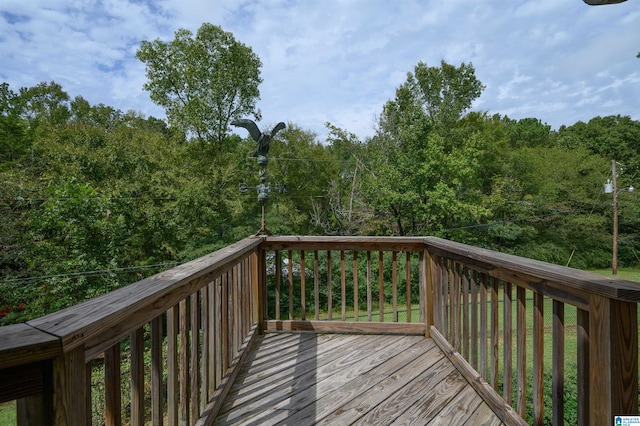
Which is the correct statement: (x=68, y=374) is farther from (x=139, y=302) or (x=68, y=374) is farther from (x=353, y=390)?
(x=353, y=390)

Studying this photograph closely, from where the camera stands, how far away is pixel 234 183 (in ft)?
45.2

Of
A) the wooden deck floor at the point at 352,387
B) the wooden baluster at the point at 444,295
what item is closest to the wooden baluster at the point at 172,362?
the wooden deck floor at the point at 352,387

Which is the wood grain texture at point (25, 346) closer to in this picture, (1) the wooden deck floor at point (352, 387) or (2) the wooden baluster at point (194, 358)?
(2) the wooden baluster at point (194, 358)

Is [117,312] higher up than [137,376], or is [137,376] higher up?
[117,312]

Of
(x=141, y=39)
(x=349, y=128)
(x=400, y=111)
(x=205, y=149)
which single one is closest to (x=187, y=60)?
(x=141, y=39)

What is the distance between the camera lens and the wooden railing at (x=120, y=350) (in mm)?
636

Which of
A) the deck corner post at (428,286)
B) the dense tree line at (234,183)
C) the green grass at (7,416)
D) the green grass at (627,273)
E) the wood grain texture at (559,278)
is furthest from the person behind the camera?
the green grass at (627,273)

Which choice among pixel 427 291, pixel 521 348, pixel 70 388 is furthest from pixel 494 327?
pixel 70 388

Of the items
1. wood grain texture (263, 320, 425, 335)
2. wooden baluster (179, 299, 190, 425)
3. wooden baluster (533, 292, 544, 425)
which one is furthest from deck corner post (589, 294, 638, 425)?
wood grain texture (263, 320, 425, 335)

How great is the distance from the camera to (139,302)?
988 millimetres

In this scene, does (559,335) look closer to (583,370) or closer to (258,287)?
(583,370)

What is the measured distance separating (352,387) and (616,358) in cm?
146

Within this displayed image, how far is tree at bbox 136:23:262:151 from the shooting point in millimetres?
13695

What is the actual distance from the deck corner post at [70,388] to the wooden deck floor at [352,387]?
4.28 ft
